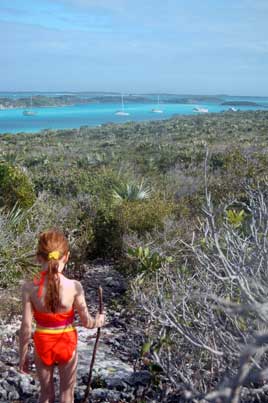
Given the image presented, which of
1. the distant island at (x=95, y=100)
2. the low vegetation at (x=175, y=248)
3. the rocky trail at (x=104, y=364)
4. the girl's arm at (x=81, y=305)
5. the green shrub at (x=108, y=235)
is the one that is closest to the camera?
the low vegetation at (x=175, y=248)

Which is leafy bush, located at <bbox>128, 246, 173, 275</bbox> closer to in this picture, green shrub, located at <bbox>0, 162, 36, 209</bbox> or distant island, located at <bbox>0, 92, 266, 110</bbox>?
green shrub, located at <bbox>0, 162, 36, 209</bbox>

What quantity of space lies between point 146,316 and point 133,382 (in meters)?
1.34

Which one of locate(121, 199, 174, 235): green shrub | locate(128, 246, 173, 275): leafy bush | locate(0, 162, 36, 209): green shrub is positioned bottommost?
locate(128, 246, 173, 275): leafy bush

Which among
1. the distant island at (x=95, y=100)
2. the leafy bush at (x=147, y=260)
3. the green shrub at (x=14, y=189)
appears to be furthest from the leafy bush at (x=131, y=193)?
the distant island at (x=95, y=100)

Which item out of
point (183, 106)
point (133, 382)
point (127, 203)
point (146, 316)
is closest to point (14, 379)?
point (133, 382)

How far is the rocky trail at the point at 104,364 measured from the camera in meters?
5.06

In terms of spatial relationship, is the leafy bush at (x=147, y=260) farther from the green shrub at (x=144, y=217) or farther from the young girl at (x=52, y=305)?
the young girl at (x=52, y=305)

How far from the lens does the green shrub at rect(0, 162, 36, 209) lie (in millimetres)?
10055

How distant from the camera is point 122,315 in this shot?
7219mm

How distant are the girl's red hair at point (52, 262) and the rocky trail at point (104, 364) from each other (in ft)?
4.50

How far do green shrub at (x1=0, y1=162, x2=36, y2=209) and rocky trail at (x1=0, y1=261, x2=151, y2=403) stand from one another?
9.23 ft

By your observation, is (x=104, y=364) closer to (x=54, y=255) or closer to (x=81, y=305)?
(x=81, y=305)

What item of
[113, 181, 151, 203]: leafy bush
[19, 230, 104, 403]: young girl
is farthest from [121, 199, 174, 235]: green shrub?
[19, 230, 104, 403]: young girl

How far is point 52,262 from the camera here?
3943 millimetres
